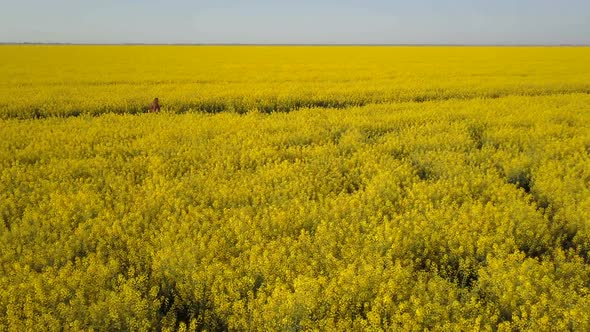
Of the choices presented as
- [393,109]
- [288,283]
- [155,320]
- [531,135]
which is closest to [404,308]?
[288,283]

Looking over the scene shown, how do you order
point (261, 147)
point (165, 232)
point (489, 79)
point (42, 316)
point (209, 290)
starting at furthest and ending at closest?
1. point (489, 79)
2. point (261, 147)
3. point (165, 232)
4. point (209, 290)
5. point (42, 316)

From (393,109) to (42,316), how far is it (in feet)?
38.0

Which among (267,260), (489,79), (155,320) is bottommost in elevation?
(155,320)

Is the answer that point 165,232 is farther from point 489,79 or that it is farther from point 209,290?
point 489,79

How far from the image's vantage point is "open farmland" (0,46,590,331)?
340 cm

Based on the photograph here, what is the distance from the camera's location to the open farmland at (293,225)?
3.40m

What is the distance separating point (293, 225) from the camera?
493cm

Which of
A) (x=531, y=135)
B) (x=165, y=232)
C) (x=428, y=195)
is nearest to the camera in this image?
(x=165, y=232)

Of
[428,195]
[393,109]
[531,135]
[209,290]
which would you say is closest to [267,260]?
[209,290]

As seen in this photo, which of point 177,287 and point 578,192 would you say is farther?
point 578,192

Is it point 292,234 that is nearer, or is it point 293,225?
point 292,234

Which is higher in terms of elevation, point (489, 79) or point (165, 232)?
point (489, 79)

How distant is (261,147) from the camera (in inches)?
331

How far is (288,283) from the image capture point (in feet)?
12.4
